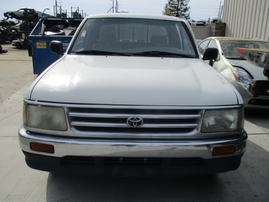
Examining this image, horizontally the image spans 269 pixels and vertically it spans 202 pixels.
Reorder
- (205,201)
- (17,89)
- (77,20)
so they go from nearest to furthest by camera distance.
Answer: (205,201) < (17,89) < (77,20)

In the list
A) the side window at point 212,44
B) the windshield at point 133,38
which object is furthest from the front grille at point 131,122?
the side window at point 212,44

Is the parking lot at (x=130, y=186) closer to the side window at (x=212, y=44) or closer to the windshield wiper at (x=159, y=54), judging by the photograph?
the windshield wiper at (x=159, y=54)

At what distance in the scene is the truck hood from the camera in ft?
6.31

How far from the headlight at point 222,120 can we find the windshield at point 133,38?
3.96ft

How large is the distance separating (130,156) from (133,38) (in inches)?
68.6

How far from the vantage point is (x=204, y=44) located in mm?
6758

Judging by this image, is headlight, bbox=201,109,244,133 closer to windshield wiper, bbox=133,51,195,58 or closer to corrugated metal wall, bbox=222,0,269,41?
windshield wiper, bbox=133,51,195,58

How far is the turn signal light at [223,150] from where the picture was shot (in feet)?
6.51

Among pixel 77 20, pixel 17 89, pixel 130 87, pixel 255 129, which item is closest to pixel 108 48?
pixel 130 87

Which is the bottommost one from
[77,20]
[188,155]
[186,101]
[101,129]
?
[188,155]

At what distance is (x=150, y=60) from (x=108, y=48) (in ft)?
1.95

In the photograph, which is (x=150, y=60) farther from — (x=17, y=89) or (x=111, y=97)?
(x=17, y=89)

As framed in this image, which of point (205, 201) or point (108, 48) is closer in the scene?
point (205, 201)

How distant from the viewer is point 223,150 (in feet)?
6.59
